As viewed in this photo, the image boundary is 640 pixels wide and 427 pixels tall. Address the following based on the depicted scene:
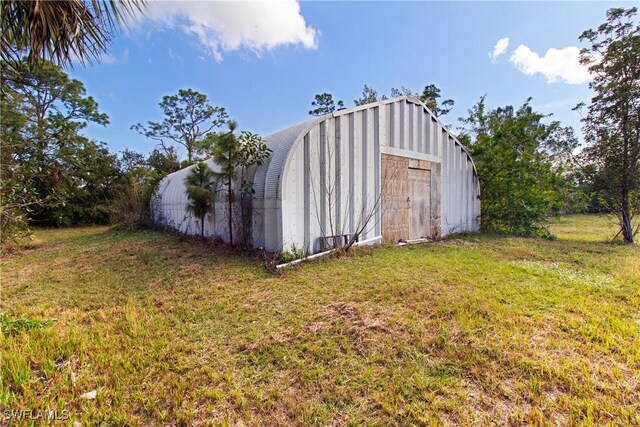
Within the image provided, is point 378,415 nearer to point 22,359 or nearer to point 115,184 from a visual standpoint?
point 22,359

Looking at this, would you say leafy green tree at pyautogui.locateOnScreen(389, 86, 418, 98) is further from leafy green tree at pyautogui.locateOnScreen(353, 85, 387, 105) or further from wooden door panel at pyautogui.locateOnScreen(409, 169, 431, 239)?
wooden door panel at pyautogui.locateOnScreen(409, 169, 431, 239)

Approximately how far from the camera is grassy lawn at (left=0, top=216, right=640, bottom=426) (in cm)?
168

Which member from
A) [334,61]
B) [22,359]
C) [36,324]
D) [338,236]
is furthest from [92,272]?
[334,61]

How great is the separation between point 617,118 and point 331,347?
33.6ft

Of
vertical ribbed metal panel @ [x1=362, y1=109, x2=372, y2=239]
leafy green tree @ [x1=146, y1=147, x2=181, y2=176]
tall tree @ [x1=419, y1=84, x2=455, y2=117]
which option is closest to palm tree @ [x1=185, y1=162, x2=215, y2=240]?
vertical ribbed metal panel @ [x1=362, y1=109, x2=372, y2=239]

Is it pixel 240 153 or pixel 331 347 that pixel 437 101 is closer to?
pixel 240 153

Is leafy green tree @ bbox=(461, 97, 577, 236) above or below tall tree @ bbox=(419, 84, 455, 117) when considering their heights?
below

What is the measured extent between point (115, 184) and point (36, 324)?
20.2 meters

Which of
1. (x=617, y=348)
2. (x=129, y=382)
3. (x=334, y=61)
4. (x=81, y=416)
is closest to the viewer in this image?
(x=81, y=416)

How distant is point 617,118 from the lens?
7.21 metres

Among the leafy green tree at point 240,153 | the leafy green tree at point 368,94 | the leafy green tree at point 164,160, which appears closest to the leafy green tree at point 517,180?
the leafy green tree at point 240,153

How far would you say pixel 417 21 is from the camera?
234 inches

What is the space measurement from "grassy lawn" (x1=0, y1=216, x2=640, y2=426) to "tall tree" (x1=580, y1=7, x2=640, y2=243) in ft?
15.6

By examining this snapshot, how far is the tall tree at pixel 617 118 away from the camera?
6.94 m
